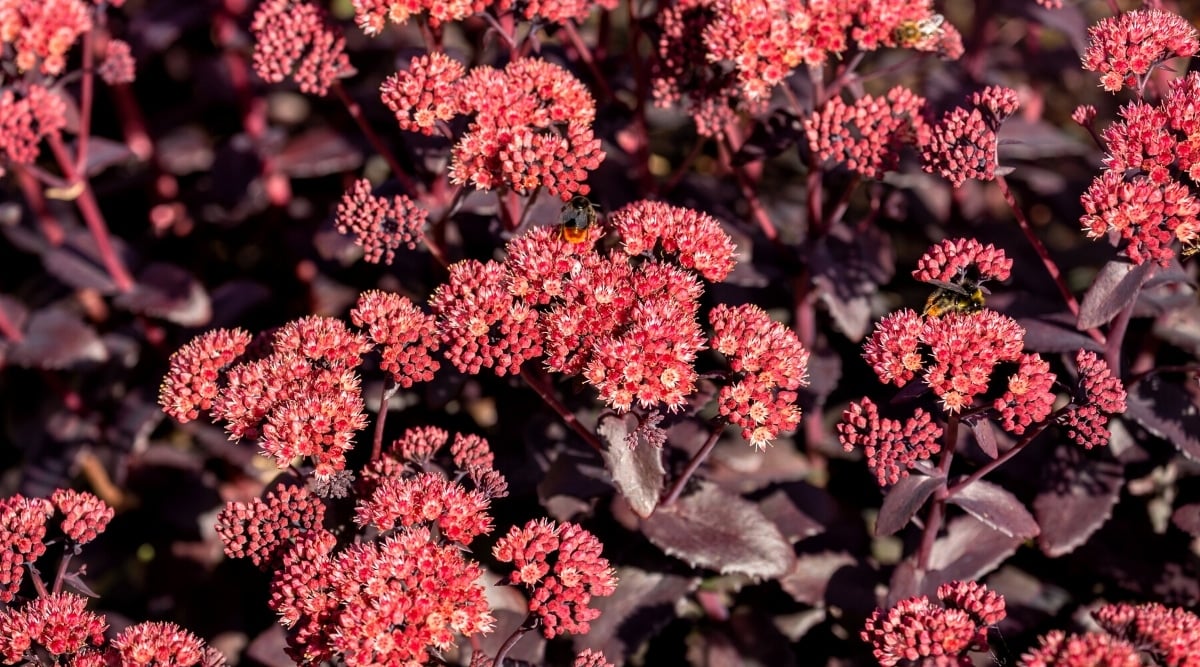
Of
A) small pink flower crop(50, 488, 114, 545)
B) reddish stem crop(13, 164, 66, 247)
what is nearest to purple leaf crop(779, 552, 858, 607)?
small pink flower crop(50, 488, 114, 545)

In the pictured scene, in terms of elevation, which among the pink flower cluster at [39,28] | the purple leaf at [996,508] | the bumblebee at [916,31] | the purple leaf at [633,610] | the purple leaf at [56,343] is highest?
the pink flower cluster at [39,28]

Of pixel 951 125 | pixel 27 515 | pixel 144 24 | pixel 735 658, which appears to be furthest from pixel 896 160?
pixel 144 24

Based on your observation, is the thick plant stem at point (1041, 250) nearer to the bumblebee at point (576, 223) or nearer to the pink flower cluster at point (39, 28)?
the bumblebee at point (576, 223)

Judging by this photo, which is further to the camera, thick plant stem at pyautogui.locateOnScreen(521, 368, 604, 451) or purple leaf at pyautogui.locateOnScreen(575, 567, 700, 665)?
purple leaf at pyautogui.locateOnScreen(575, 567, 700, 665)

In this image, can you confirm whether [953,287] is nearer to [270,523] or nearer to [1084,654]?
[1084,654]

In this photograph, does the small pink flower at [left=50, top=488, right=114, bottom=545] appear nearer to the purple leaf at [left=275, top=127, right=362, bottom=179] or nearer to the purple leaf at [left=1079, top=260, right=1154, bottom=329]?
the purple leaf at [left=275, top=127, right=362, bottom=179]

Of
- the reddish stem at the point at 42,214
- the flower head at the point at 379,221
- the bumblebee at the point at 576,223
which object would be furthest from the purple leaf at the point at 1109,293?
the reddish stem at the point at 42,214

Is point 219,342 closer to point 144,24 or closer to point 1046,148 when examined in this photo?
point 144,24
